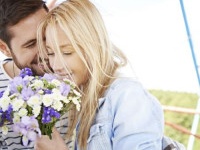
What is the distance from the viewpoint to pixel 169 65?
266 inches

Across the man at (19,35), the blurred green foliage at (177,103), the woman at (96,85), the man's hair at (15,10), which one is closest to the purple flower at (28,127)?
the woman at (96,85)

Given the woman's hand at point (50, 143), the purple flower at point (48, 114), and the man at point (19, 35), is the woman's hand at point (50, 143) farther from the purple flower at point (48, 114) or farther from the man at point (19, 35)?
the man at point (19, 35)

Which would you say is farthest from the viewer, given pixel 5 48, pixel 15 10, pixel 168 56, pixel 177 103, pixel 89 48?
pixel 168 56

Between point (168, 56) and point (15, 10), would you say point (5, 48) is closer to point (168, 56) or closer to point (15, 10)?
point (15, 10)

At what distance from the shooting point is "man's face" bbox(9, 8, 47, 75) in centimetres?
216

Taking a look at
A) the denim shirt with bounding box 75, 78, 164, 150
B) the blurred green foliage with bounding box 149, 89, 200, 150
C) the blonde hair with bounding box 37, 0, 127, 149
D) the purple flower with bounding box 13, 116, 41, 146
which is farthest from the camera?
the blurred green foliage with bounding box 149, 89, 200, 150

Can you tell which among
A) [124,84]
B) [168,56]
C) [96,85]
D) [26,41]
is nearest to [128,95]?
[124,84]

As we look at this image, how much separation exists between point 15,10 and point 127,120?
86cm

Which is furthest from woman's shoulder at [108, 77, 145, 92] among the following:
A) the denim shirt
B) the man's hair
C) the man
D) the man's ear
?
the man's ear

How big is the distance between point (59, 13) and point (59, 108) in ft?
1.50

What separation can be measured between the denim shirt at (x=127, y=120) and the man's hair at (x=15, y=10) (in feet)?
2.21

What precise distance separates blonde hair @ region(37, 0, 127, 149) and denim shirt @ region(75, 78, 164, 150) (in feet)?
0.16

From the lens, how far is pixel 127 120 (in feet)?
5.35

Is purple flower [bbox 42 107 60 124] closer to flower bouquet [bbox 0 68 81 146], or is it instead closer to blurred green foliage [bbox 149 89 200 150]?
flower bouquet [bbox 0 68 81 146]
